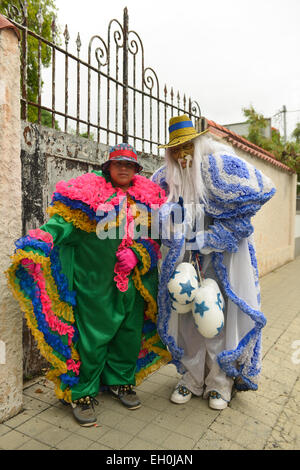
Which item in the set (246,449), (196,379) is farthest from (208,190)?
(246,449)

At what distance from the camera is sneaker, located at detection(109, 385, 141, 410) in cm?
264

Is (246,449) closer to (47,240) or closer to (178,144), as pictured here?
(47,240)

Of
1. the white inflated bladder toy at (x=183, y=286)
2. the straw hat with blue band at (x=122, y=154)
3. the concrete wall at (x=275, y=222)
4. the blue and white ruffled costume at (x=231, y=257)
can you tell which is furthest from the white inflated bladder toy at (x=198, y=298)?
the concrete wall at (x=275, y=222)

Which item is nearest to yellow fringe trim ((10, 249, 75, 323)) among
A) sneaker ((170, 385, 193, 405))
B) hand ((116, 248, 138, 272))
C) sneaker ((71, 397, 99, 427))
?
hand ((116, 248, 138, 272))

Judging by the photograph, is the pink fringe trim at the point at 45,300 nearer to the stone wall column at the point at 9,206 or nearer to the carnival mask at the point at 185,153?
the stone wall column at the point at 9,206

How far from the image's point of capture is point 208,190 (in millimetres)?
2514

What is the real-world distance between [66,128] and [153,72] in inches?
66.2

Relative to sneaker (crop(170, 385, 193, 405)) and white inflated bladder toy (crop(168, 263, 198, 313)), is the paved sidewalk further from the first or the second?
white inflated bladder toy (crop(168, 263, 198, 313))

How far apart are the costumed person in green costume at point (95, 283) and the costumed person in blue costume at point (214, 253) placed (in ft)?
0.62

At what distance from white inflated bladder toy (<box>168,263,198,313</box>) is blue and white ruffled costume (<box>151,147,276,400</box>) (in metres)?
0.10

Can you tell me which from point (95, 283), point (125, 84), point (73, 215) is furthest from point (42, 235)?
point (125, 84)

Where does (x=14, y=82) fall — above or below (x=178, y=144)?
above

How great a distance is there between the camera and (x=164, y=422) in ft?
8.03

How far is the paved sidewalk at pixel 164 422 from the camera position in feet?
7.25
